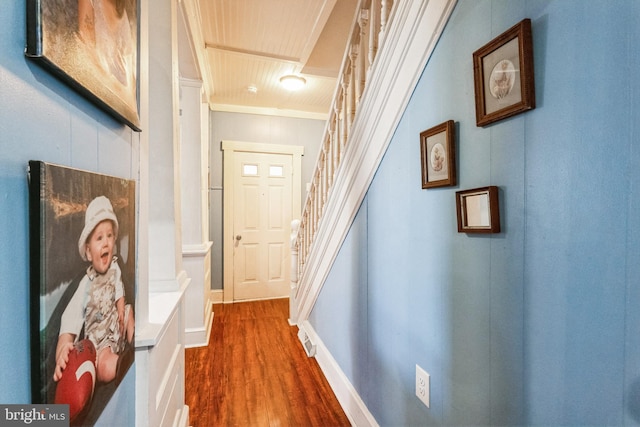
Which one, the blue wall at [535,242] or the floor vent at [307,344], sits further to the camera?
the floor vent at [307,344]

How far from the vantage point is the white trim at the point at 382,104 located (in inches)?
41.9

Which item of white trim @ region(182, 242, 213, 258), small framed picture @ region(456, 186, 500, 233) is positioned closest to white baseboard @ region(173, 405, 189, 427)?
white trim @ region(182, 242, 213, 258)

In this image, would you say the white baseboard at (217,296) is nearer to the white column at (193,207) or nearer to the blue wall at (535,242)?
the white column at (193,207)

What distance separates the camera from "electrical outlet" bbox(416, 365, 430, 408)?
1086 millimetres

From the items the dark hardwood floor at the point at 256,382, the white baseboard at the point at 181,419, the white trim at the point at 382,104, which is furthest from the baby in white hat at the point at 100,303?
the dark hardwood floor at the point at 256,382

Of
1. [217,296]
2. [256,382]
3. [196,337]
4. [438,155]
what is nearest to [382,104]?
[438,155]

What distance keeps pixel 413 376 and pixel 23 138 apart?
1.38 m

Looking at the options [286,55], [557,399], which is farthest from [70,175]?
[286,55]

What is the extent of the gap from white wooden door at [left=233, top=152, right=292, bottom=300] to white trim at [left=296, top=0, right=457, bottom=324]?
2.04 metres

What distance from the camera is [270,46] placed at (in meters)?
2.51

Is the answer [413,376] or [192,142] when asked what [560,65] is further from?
[192,142]

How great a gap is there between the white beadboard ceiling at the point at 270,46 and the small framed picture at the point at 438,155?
155cm

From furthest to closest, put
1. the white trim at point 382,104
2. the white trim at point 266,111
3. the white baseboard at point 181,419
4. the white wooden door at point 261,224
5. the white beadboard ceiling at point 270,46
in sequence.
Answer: the white wooden door at point 261,224 < the white trim at point 266,111 < the white beadboard ceiling at point 270,46 < the white baseboard at point 181,419 < the white trim at point 382,104

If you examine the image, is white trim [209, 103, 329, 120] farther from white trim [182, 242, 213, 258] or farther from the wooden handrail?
white trim [182, 242, 213, 258]
